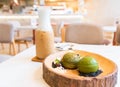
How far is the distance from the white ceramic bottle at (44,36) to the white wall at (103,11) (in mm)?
3852

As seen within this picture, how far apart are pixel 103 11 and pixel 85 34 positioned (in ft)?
9.81


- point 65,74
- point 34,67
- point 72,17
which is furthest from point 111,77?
point 72,17

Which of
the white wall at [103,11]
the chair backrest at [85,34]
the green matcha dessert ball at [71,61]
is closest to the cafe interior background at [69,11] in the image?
the white wall at [103,11]

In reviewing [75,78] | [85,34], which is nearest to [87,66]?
[75,78]

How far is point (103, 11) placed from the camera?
4.93 meters

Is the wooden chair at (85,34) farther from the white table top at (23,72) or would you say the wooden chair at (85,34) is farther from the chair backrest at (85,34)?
the white table top at (23,72)

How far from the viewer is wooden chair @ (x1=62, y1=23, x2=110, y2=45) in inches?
84.0

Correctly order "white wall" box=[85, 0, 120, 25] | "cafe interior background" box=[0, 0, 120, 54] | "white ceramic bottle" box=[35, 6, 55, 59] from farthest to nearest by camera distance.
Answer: "white wall" box=[85, 0, 120, 25] → "cafe interior background" box=[0, 0, 120, 54] → "white ceramic bottle" box=[35, 6, 55, 59]

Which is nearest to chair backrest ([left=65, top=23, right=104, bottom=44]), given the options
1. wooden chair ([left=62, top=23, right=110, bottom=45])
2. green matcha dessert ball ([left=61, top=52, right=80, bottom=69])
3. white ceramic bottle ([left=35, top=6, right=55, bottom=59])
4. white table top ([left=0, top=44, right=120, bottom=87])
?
wooden chair ([left=62, top=23, right=110, bottom=45])

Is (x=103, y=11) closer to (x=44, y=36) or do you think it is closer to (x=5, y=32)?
(x=5, y=32)

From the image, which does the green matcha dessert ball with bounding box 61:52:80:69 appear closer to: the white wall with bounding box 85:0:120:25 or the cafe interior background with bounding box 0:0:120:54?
the cafe interior background with bounding box 0:0:120:54

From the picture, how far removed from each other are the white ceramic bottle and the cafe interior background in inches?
123

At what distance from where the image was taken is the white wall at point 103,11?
4.83 m

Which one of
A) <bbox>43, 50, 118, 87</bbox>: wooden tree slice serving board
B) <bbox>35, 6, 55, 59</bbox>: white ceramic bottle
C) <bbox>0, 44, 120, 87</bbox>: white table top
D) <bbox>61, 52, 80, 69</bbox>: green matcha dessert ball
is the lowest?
<bbox>0, 44, 120, 87</bbox>: white table top
